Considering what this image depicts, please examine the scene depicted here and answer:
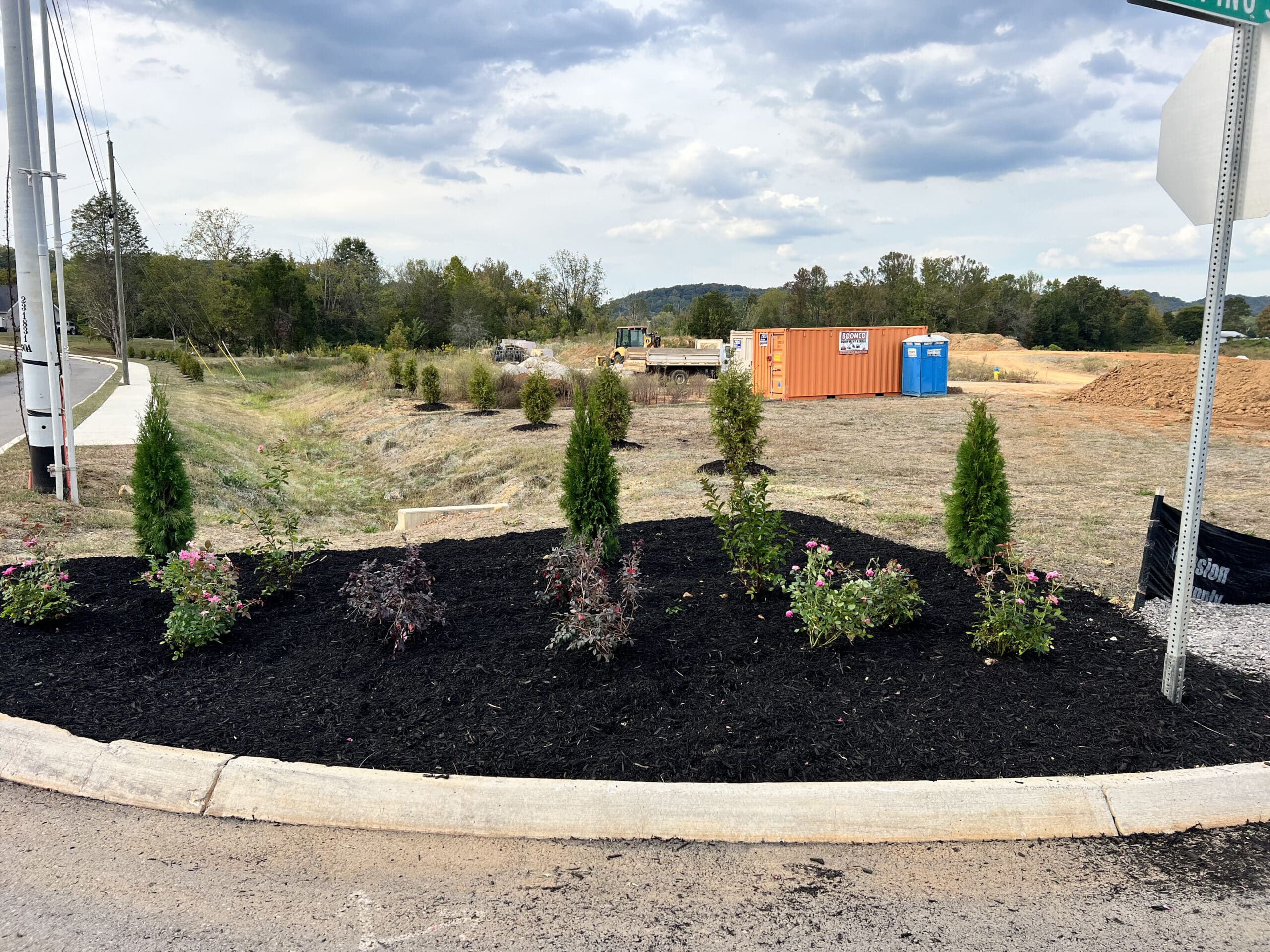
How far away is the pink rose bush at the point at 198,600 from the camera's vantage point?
439 centimetres

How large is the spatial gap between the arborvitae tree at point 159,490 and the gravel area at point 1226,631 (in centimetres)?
609

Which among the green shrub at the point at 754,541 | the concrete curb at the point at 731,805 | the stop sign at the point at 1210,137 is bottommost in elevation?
the concrete curb at the point at 731,805

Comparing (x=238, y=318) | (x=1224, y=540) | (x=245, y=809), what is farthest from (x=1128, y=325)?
(x=245, y=809)

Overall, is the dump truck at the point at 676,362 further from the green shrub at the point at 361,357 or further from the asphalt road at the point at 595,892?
the asphalt road at the point at 595,892

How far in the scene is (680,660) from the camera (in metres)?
4.18

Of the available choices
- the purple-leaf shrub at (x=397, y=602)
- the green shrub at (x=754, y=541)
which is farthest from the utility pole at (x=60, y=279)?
the green shrub at (x=754, y=541)

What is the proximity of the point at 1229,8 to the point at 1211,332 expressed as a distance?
1245mm

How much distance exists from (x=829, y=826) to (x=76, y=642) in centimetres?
408

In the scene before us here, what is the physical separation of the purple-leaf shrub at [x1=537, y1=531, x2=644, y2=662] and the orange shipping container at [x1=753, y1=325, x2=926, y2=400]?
2050 centimetres

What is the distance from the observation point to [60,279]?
873 cm

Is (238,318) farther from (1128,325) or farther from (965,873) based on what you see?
Answer: (1128,325)

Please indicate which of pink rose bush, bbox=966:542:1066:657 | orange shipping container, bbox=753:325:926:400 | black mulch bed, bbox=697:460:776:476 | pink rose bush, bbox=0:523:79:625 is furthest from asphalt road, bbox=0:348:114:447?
orange shipping container, bbox=753:325:926:400

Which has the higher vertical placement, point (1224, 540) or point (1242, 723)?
point (1224, 540)

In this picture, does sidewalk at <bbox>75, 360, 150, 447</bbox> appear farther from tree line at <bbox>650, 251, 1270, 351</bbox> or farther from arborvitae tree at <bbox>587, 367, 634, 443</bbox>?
tree line at <bbox>650, 251, 1270, 351</bbox>
